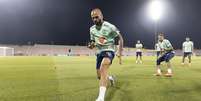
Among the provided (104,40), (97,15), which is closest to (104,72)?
(104,40)

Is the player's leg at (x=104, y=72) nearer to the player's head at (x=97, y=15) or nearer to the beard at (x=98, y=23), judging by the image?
the beard at (x=98, y=23)

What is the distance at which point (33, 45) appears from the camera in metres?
73.8

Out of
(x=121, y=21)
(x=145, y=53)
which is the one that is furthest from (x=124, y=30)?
(x=145, y=53)

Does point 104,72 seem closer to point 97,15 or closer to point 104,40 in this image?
point 104,40

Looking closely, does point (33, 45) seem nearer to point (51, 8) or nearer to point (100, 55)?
point (51, 8)

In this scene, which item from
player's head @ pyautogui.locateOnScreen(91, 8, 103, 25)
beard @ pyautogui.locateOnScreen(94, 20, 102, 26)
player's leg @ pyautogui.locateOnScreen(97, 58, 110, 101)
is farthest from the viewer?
beard @ pyautogui.locateOnScreen(94, 20, 102, 26)

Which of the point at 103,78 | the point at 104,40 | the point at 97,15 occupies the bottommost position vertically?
the point at 103,78

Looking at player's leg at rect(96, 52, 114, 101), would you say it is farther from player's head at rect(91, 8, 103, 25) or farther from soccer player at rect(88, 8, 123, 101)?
player's head at rect(91, 8, 103, 25)

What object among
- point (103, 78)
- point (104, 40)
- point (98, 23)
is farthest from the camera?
point (104, 40)

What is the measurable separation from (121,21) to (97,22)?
2327 inches

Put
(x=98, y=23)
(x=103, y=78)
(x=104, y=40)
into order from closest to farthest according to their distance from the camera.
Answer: (x=103, y=78) < (x=98, y=23) < (x=104, y=40)

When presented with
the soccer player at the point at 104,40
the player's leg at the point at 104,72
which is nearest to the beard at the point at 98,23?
the soccer player at the point at 104,40

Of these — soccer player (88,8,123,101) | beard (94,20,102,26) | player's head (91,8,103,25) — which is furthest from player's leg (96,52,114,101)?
player's head (91,8,103,25)

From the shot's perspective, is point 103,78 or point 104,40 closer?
point 103,78
